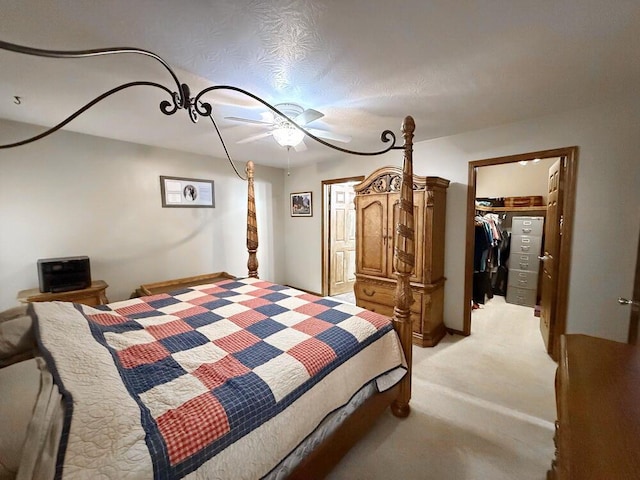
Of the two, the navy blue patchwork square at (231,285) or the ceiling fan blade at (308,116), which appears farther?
the navy blue patchwork square at (231,285)

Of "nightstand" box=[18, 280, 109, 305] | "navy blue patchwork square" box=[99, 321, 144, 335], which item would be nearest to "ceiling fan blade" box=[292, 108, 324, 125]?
"navy blue patchwork square" box=[99, 321, 144, 335]

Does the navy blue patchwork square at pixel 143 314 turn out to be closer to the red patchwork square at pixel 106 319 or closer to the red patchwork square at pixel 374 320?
the red patchwork square at pixel 106 319

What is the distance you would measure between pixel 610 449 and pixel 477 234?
12.1 feet

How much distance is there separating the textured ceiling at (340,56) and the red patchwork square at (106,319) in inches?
61.6

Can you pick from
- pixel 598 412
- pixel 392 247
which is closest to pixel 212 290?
pixel 392 247

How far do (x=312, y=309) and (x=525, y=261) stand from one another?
154 inches

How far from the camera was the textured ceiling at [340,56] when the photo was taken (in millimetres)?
1185

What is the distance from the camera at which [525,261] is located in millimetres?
4102

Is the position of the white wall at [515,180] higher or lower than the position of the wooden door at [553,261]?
higher

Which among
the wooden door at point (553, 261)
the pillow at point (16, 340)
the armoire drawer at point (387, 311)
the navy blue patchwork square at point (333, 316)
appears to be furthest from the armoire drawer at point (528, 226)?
the pillow at point (16, 340)

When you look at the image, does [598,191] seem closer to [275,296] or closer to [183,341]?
[275,296]

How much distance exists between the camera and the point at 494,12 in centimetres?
118

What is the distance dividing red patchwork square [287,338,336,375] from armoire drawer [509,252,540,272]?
413 centimetres

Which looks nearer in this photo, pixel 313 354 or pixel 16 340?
pixel 16 340
